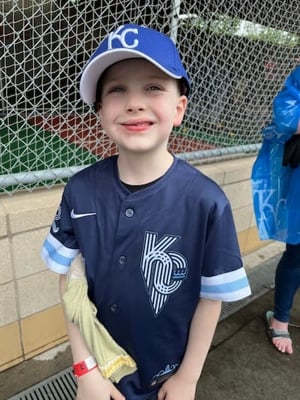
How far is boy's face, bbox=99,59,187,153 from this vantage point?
89cm

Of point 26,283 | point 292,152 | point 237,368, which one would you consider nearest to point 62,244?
point 26,283

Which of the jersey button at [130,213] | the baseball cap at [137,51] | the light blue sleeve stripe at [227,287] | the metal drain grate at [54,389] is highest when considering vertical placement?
the baseball cap at [137,51]

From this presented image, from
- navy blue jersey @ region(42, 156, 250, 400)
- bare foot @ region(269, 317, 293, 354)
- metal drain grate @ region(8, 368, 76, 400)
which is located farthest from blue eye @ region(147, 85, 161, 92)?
bare foot @ region(269, 317, 293, 354)

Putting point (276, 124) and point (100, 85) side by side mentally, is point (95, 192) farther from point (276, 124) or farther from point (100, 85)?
point (276, 124)

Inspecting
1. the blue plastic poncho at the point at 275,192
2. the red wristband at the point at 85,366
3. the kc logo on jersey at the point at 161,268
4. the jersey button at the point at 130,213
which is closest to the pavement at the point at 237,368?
the blue plastic poncho at the point at 275,192

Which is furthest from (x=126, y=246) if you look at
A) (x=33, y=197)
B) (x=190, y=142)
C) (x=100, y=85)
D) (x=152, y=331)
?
(x=190, y=142)

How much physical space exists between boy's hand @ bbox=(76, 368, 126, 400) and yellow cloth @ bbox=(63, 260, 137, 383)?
3 cm

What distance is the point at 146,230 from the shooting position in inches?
38.8

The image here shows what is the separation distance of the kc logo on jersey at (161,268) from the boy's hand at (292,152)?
3.44 feet

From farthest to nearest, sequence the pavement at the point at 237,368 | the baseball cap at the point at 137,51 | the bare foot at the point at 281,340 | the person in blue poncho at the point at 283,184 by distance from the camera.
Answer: the bare foot at the point at 281,340, the pavement at the point at 237,368, the person in blue poncho at the point at 283,184, the baseball cap at the point at 137,51

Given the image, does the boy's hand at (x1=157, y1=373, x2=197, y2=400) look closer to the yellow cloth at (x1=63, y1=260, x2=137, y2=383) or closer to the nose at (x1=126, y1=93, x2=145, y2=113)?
the yellow cloth at (x1=63, y1=260, x2=137, y2=383)

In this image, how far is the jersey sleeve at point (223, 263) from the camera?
3.18ft

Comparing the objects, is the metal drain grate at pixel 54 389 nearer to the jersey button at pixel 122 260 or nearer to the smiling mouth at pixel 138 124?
the jersey button at pixel 122 260

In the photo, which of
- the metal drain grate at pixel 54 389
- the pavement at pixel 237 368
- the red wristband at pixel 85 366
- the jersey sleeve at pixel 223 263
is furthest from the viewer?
the pavement at pixel 237 368
